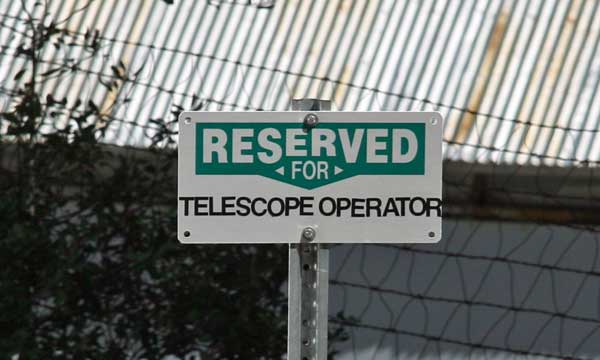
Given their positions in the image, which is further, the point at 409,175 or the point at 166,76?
the point at 166,76

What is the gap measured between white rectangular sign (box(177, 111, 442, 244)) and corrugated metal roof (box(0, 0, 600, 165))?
11.5 ft

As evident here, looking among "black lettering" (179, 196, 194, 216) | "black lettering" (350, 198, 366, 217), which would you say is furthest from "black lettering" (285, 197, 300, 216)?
"black lettering" (179, 196, 194, 216)

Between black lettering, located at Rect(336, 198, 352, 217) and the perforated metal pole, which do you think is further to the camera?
black lettering, located at Rect(336, 198, 352, 217)

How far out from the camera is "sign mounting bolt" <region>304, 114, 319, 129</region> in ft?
12.1

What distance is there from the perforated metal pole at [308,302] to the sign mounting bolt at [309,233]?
20 mm

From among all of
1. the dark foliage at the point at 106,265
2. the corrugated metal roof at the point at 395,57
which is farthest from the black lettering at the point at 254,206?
the corrugated metal roof at the point at 395,57

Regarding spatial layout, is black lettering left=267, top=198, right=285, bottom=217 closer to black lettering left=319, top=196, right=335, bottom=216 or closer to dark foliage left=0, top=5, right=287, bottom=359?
black lettering left=319, top=196, right=335, bottom=216

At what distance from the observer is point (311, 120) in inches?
145

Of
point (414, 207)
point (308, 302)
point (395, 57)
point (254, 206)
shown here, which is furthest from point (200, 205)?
point (395, 57)

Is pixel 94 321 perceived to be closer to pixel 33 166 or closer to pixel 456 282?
pixel 33 166

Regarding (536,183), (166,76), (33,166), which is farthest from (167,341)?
(536,183)

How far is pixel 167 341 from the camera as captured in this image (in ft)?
20.2

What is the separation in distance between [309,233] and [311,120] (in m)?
0.28

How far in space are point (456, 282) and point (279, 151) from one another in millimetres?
3867
